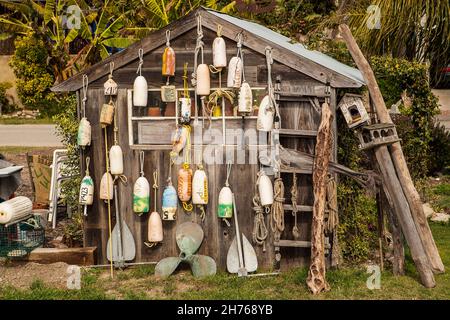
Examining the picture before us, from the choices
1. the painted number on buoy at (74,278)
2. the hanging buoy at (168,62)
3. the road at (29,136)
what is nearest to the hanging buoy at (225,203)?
the hanging buoy at (168,62)

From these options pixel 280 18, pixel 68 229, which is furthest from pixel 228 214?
pixel 280 18

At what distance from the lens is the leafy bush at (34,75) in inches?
1017

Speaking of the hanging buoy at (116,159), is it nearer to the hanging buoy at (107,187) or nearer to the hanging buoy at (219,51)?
the hanging buoy at (107,187)

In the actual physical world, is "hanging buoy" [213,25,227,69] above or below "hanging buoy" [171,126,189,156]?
above

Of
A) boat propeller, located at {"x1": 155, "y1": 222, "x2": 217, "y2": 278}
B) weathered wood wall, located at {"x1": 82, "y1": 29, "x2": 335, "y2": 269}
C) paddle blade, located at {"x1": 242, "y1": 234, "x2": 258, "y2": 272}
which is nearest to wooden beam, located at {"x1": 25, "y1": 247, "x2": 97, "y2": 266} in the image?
weathered wood wall, located at {"x1": 82, "y1": 29, "x2": 335, "y2": 269}

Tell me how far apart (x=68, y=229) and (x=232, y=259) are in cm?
270

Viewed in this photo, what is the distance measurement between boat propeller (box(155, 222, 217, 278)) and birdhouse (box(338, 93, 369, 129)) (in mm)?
2379

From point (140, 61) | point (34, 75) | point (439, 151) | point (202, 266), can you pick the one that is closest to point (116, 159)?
point (140, 61)

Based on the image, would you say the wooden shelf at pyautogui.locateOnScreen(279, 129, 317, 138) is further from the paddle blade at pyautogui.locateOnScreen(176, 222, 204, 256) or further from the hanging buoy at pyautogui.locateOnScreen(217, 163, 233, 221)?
the paddle blade at pyautogui.locateOnScreen(176, 222, 204, 256)

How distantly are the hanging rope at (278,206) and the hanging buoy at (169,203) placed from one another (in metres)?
1.27

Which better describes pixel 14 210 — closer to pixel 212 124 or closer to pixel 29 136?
pixel 212 124

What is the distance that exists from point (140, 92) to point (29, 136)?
14.6 m

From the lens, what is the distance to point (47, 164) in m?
13.0

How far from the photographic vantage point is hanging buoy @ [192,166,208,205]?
29.2ft
